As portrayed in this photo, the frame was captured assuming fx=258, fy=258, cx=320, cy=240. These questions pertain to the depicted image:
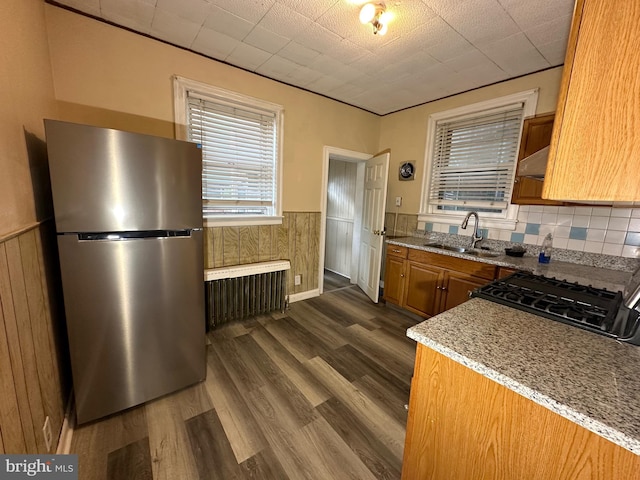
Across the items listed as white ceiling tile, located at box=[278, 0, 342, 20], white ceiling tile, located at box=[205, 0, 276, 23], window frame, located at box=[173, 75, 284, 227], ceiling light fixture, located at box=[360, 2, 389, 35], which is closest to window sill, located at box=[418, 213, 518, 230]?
window frame, located at box=[173, 75, 284, 227]

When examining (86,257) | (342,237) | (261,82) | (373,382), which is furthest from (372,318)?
(261,82)

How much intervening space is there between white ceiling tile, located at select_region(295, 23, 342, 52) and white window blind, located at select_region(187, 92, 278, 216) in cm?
85

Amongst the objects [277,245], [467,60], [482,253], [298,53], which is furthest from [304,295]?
[467,60]

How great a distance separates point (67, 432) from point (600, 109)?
8.46 ft

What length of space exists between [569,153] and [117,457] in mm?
2238

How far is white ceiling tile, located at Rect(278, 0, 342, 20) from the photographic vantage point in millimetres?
1649

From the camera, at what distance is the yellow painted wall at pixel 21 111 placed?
1009 millimetres

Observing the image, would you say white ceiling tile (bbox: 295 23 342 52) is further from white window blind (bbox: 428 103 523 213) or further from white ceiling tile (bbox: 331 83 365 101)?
white window blind (bbox: 428 103 523 213)

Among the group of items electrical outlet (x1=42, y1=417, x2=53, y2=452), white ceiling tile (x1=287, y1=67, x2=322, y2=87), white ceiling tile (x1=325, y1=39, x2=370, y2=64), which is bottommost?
electrical outlet (x1=42, y1=417, x2=53, y2=452)

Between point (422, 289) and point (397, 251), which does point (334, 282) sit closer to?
point (397, 251)

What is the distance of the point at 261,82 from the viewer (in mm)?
2688

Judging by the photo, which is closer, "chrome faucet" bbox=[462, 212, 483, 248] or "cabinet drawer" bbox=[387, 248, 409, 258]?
"chrome faucet" bbox=[462, 212, 483, 248]

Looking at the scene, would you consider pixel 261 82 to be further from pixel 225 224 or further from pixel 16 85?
pixel 16 85

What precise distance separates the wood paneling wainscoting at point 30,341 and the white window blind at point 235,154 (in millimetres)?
1295
